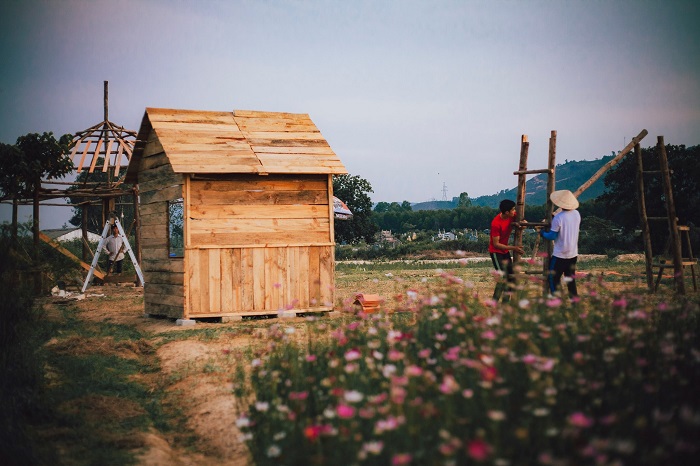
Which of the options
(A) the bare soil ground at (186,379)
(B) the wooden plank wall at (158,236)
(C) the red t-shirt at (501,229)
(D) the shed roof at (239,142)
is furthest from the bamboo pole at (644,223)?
(B) the wooden plank wall at (158,236)

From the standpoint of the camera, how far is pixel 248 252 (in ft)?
43.2

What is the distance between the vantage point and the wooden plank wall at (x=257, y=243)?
12.9 m

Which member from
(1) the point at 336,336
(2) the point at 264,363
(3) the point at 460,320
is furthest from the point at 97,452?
(3) the point at 460,320

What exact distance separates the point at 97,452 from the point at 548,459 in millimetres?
4441

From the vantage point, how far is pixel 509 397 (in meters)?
4.18

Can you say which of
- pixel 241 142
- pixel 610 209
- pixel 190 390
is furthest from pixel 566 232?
pixel 610 209

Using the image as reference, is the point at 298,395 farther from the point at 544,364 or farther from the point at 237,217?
the point at 237,217

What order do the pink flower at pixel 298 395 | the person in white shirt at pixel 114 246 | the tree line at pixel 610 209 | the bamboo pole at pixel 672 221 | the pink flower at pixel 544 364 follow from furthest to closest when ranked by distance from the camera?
the tree line at pixel 610 209 → the person in white shirt at pixel 114 246 → the bamboo pole at pixel 672 221 → the pink flower at pixel 298 395 → the pink flower at pixel 544 364

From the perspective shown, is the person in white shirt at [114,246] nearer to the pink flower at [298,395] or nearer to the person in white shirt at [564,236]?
the person in white shirt at [564,236]

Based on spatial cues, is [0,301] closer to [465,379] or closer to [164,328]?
[164,328]

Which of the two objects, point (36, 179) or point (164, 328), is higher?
point (36, 179)

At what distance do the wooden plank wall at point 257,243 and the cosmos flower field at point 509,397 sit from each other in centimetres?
724

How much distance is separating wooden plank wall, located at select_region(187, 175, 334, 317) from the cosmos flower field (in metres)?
7.24

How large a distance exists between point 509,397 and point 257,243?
9554mm
